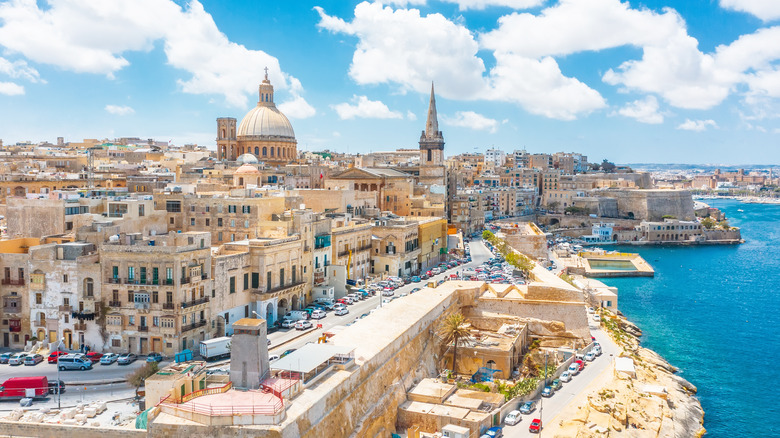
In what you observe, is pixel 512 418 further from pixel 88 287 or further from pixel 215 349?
pixel 88 287

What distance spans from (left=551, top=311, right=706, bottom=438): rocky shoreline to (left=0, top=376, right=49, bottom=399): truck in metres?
15.8

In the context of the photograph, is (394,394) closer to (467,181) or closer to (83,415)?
(83,415)

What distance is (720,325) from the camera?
146ft

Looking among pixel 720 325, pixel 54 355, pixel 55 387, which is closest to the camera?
pixel 55 387

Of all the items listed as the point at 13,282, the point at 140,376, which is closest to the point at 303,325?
the point at 140,376

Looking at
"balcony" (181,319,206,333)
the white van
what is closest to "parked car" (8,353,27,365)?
"balcony" (181,319,206,333)

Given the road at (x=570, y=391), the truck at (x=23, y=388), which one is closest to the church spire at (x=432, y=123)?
the road at (x=570, y=391)

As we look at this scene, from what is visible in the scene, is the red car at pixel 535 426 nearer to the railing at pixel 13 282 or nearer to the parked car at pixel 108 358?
the parked car at pixel 108 358

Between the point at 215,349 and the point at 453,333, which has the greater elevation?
the point at 215,349

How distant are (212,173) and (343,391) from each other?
124ft

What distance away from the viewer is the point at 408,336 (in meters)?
25.2

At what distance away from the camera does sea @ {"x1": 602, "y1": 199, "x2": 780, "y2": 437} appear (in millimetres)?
29844

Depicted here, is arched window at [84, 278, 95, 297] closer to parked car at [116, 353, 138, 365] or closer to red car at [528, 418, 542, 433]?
parked car at [116, 353, 138, 365]

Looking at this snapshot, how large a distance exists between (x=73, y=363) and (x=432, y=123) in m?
57.7
